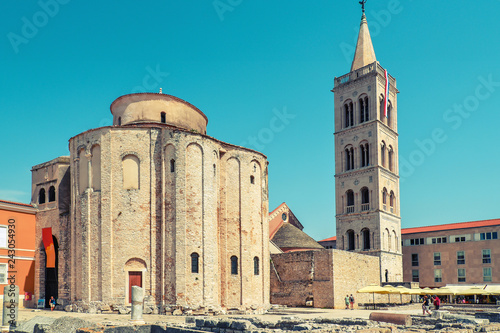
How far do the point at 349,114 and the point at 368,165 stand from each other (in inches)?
287

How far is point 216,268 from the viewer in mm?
33969

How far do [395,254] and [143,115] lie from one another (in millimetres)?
36588

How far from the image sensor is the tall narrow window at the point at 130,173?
1312 inches

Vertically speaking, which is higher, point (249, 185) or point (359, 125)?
point (359, 125)

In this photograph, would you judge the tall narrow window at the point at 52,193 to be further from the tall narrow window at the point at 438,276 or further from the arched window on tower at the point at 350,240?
the tall narrow window at the point at 438,276

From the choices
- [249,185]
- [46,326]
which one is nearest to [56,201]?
[249,185]

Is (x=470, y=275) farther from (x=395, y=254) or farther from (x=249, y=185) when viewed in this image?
(x=249, y=185)

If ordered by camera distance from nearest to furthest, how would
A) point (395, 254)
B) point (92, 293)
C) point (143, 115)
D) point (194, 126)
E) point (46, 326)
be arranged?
point (46, 326), point (92, 293), point (143, 115), point (194, 126), point (395, 254)

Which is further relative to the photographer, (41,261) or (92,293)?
(41,261)

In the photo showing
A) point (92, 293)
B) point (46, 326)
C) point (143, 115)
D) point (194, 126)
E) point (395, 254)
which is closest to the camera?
point (46, 326)

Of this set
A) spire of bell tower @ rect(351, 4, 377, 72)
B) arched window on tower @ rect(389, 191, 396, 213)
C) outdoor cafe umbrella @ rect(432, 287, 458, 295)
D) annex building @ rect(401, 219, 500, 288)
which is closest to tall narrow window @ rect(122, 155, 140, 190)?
outdoor cafe umbrella @ rect(432, 287, 458, 295)

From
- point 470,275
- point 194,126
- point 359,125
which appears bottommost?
point 470,275

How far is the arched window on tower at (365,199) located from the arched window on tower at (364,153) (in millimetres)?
3110

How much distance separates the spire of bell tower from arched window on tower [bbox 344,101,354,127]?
496cm
